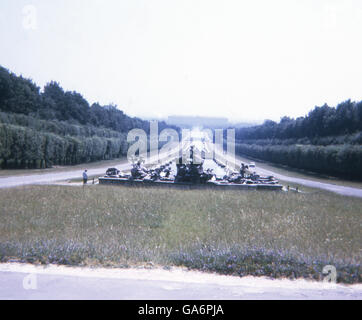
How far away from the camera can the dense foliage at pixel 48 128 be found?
30281 mm

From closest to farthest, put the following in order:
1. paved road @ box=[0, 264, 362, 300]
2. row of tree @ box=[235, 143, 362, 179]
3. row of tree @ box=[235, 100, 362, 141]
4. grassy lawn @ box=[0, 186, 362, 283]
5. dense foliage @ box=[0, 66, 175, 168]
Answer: paved road @ box=[0, 264, 362, 300], grassy lawn @ box=[0, 186, 362, 283], row of tree @ box=[235, 143, 362, 179], dense foliage @ box=[0, 66, 175, 168], row of tree @ box=[235, 100, 362, 141]

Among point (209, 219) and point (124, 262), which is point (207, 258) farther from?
point (209, 219)

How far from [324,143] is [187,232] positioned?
135 ft

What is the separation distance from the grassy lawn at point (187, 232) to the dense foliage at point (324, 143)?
66.4ft

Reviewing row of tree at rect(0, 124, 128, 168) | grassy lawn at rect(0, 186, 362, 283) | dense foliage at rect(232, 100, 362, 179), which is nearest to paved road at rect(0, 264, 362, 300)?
grassy lawn at rect(0, 186, 362, 283)

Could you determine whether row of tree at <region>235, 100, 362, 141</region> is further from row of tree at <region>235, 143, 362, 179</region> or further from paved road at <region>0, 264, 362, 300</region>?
paved road at <region>0, 264, 362, 300</region>

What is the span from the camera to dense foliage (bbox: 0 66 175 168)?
1192 inches

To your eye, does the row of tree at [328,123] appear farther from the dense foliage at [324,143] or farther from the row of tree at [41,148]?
the row of tree at [41,148]

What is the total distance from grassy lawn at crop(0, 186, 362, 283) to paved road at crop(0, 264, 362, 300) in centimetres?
33

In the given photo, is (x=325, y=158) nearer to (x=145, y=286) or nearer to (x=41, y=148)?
(x=41, y=148)

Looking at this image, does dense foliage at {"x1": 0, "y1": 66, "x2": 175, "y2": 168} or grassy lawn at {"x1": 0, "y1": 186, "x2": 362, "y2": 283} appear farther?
dense foliage at {"x1": 0, "y1": 66, "x2": 175, "y2": 168}
